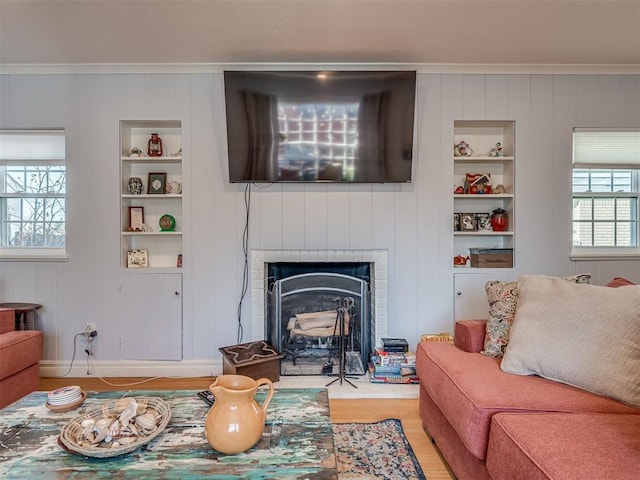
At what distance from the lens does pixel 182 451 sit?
40.9 inches

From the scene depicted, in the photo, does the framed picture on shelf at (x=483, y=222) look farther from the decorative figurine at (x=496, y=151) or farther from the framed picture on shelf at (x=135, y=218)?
the framed picture on shelf at (x=135, y=218)

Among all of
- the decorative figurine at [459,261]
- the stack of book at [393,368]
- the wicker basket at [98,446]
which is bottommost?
the stack of book at [393,368]

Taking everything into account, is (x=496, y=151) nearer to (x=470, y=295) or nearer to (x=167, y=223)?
(x=470, y=295)

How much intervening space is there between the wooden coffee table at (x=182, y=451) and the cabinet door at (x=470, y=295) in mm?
1886

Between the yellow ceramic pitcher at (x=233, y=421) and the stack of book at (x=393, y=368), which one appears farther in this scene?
the stack of book at (x=393, y=368)

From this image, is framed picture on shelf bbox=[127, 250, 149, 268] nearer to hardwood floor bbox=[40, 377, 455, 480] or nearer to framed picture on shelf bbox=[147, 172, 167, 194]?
framed picture on shelf bbox=[147, 172, 167, 194]

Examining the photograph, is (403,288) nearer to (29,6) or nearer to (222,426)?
(222,426)

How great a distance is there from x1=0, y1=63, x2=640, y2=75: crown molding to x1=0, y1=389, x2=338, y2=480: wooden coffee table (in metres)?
2.47

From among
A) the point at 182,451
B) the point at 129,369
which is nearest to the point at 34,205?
the point at 129,369

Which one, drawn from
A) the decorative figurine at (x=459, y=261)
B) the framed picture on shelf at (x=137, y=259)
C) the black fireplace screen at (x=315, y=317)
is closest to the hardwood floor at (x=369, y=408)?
the black fireplace screen at (x=315, y=317)

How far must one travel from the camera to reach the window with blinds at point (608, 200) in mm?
2930

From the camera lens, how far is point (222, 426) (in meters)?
1.00

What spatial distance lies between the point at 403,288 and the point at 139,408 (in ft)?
6.88

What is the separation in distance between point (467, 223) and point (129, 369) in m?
3.03
